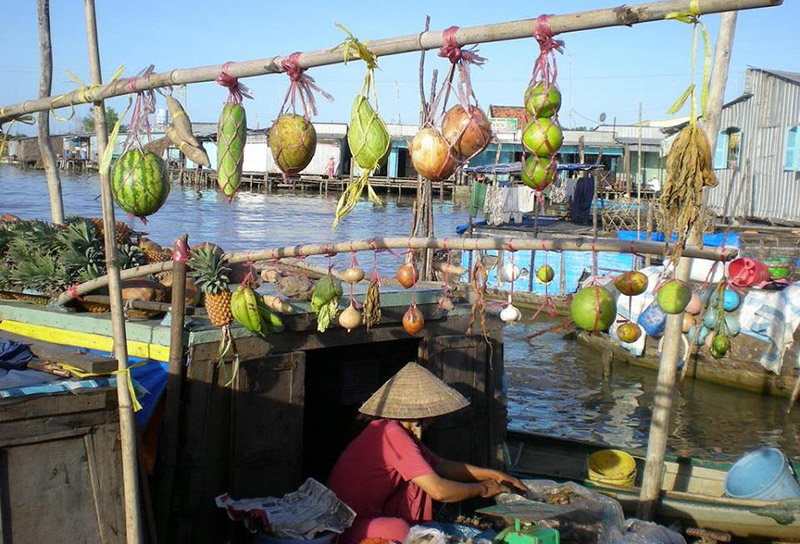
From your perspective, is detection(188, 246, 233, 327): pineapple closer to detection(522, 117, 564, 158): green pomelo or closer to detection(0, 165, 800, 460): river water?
detection(0, 165, 800, 460): river water

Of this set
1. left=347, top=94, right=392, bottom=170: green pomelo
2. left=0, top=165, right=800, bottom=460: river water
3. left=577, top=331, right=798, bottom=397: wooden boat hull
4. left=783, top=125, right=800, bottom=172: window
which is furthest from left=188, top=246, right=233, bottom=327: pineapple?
left=783, top=125, right=800, bottom=172: window

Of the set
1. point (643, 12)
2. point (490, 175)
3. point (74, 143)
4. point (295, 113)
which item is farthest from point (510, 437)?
point (74, 143)

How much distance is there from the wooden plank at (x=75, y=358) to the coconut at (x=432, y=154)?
190 cm

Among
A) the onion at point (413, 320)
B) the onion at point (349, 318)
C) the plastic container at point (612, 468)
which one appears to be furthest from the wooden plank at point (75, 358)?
the plastic container at point (612, 468)

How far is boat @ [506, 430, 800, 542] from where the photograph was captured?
633 cm

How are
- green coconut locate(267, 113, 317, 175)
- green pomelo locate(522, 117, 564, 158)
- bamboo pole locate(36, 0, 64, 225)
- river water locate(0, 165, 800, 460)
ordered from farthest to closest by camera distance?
river water locate(0, 165, 800, 460), bamboo pole locate(36, 0, 64, 225), green coconut locate(267, 113, 317, 175), green pomelo locate(522, 117, 564, 158)

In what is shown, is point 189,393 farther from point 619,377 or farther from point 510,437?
point 619,377

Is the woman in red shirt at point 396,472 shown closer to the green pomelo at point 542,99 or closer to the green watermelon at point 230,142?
the green watermelon at point 230,142

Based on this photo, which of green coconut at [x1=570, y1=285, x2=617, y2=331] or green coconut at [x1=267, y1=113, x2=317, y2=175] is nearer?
green coconut at [x1=267, y1=113, x2=317, y2=175]

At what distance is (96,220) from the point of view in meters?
5.74

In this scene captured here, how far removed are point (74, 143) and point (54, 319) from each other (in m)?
65.2

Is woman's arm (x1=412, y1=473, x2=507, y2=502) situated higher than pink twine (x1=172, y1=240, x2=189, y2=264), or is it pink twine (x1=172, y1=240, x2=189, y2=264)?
pink twine (x1=172, y1=240, x2=189, y2=264)

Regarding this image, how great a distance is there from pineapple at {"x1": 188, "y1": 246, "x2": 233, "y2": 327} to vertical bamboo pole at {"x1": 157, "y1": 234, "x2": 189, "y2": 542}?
15 cm

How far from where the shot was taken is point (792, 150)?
1795cm
